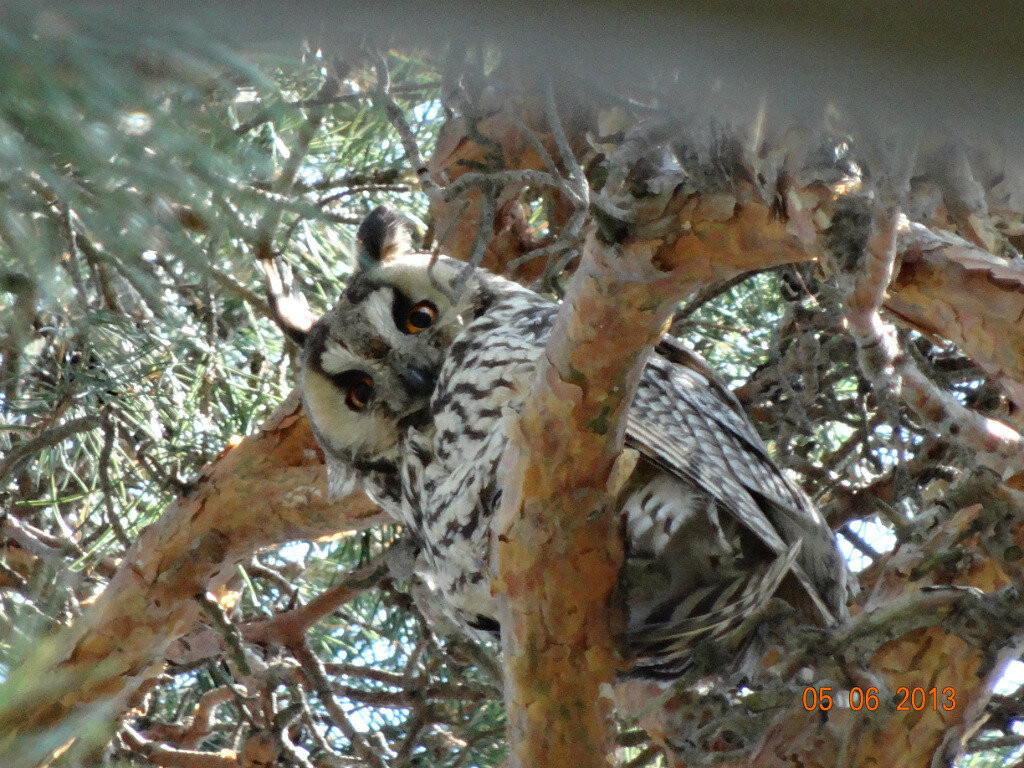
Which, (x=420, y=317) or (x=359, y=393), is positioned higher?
(x=420, y=317)

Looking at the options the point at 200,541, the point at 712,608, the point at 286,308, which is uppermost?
the point at 286,308

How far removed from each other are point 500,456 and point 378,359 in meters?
0.55

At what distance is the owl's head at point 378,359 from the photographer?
232 cm

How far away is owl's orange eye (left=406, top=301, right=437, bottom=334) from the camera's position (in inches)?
93.8

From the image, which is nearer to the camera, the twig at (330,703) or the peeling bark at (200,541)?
the twig at (330,703)

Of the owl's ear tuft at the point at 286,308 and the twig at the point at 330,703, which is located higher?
the owl's ear tuft at the point at 286,308

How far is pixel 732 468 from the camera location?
1.84 meters

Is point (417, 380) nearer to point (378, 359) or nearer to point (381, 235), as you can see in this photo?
point (378, 359)

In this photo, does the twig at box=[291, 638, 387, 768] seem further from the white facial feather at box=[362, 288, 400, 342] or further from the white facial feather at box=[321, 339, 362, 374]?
the white facial feather at box=[362, 288, 400, 342]

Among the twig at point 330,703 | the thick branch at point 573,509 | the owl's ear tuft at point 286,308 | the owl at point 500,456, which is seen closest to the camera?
the thick branch at point 573,509
